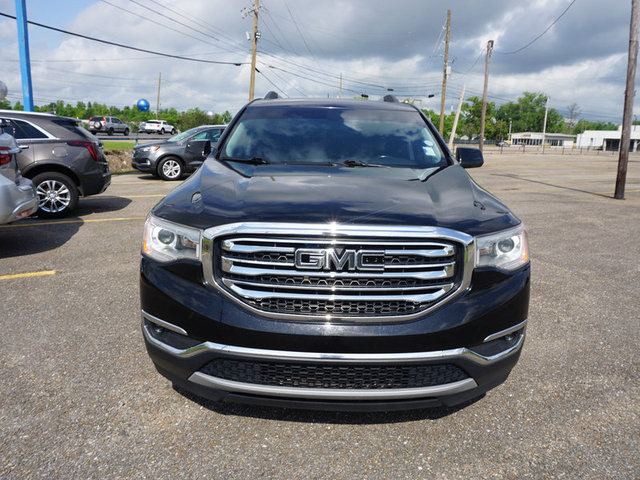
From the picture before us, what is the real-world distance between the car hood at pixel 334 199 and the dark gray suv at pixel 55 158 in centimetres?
637

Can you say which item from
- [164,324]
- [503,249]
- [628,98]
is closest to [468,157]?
[503,249]

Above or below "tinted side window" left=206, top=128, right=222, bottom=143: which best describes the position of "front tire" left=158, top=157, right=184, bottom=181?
below

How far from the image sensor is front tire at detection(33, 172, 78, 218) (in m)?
8.27

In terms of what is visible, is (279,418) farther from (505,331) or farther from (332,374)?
(505,331)

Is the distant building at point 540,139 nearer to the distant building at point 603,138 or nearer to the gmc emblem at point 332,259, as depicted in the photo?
the distant building at point 603,138

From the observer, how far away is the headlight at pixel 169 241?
2.34 meters

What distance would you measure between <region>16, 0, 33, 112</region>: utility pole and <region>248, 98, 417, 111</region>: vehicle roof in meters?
14.6

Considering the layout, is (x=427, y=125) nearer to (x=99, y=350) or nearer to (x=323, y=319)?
(x=323, y=319)

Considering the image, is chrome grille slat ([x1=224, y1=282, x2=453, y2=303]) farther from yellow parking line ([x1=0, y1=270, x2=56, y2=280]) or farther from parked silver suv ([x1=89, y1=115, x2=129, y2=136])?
parked silver suv ([x1=89, y1=115, x2=129, y2=136])

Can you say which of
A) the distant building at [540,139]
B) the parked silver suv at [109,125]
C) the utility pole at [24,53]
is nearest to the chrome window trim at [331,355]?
the utility pole at [24,53]

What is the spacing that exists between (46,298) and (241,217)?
3.08 metres

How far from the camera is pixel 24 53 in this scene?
1577 cm

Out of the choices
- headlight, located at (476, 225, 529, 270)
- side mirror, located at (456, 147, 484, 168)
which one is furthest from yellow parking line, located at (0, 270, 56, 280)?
headlight, located at (476, 225, 529, 270)

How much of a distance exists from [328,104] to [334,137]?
26.5 inches
